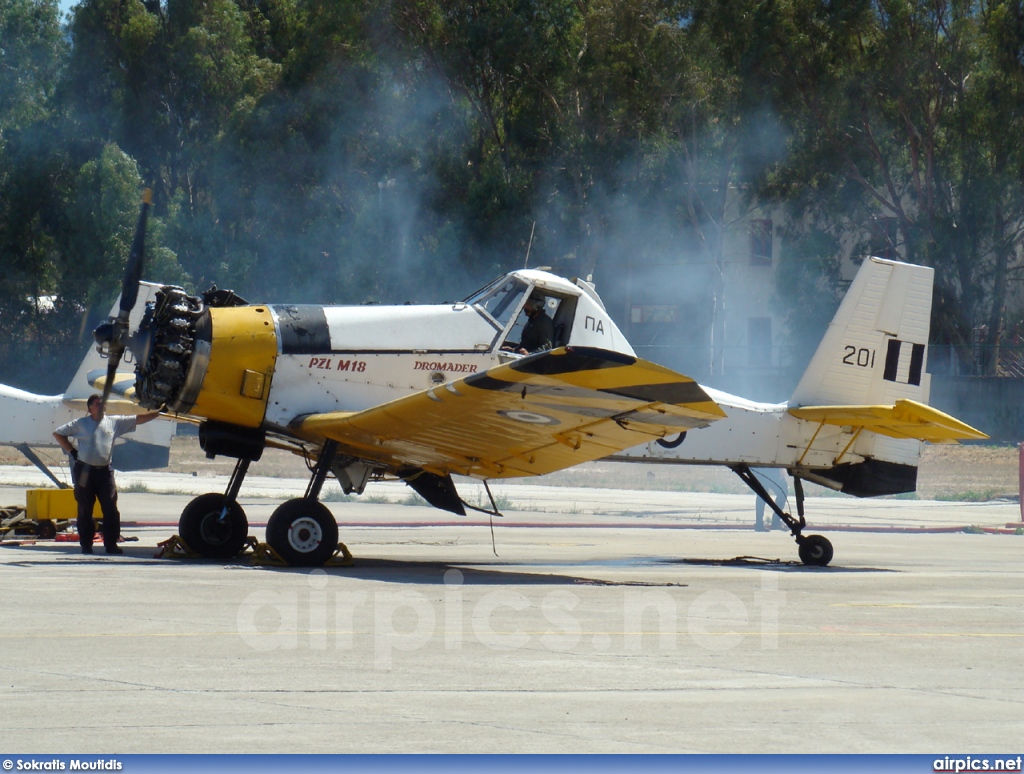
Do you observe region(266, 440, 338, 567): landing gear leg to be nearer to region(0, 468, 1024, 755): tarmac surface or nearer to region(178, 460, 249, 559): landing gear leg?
region(0, 468, 1024, 755): tarmac surface

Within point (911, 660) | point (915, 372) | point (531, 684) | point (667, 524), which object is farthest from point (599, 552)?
point (531, 684)

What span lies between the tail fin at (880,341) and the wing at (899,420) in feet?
1.09

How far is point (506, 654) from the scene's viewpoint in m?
7.04

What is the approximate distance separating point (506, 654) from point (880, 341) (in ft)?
28.3

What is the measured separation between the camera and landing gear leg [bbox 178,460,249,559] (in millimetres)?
12484

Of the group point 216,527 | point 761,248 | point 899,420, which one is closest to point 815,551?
point 899,420

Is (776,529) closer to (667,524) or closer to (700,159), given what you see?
(667,524)

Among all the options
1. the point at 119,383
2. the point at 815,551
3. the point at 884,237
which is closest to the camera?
the point at 815,551

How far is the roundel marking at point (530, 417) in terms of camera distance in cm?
1072

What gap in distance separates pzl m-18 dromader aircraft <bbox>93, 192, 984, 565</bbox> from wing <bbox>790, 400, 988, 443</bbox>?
24 millimetres

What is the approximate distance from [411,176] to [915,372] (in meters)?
37.2

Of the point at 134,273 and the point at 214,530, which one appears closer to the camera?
the point at 134,273

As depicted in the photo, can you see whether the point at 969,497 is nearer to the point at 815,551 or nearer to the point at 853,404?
the point at 853,404

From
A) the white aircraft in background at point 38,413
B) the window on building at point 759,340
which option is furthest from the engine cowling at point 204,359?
the window on building at point 759,340
